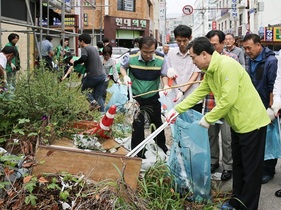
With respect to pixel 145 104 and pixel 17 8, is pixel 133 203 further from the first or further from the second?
pixel 17 8

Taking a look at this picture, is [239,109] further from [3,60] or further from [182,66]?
[3,60]

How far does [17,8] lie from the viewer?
7723 millimetres

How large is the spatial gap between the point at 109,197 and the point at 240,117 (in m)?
1.31

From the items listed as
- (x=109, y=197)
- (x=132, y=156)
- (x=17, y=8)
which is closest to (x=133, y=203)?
(x=109, y=197)

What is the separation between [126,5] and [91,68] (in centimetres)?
2707

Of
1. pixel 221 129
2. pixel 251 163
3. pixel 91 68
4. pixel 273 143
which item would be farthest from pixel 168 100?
pixel 251 163

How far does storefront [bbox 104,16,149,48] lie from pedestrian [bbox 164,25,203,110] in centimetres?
2696

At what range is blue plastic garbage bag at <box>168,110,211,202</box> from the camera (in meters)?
3.67

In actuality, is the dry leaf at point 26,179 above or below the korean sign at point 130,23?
below

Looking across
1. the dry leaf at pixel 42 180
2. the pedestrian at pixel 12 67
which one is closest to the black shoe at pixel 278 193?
the dry leaf at pixel 42 180

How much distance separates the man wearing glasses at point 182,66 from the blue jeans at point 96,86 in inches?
105

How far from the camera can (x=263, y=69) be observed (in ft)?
14.7

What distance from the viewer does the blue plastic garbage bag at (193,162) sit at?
3.67 m

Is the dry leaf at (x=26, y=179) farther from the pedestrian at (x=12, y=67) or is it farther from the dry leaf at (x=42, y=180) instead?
the pedestrian at (x=12, y=67)
